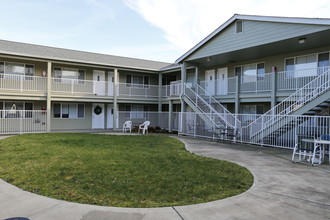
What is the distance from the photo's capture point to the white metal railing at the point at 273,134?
32.7 ft

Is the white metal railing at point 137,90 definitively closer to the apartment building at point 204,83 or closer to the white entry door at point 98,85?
the apartment building at point 204,83

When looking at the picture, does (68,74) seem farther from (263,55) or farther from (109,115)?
(263,55)

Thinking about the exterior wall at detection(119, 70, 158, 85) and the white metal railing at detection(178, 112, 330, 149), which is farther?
the exterior wall at detection(119, 70, 158, 85)

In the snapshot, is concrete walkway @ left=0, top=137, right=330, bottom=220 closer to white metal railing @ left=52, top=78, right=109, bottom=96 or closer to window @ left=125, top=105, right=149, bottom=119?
white metal railing @ left=52, top=78, right=109, bottom=96

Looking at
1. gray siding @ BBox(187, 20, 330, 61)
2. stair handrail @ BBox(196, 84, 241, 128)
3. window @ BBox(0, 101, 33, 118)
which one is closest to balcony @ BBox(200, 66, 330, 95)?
stair handrail @ BBox(196, 84, 241, 128)

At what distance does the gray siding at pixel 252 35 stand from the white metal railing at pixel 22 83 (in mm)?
10753

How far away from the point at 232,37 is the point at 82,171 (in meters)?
11.8

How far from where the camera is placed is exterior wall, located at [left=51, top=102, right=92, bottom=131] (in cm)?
1847

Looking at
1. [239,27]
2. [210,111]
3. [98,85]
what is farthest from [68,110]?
[239,27]

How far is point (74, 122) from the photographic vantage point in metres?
19.3

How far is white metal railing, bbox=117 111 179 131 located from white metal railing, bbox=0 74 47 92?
622cm

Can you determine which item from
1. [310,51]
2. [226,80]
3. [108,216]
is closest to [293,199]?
[108,216]

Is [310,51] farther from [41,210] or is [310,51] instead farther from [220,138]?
[41,210]

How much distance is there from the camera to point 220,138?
45.8ft
